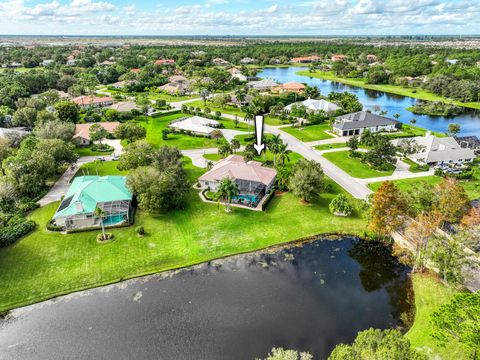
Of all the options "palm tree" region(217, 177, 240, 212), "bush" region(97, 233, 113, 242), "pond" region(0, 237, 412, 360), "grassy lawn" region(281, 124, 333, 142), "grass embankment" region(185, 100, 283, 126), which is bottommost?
"grass embankment" region(185, 100, 283, 126)

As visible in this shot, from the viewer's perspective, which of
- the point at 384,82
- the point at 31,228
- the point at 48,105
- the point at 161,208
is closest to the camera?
the point at 31,228

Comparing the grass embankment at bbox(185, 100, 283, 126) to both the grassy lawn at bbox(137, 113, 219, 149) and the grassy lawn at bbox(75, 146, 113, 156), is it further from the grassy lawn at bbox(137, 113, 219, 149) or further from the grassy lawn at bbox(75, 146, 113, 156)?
the grassy lawn at bbox(75, 146, 113, 156)

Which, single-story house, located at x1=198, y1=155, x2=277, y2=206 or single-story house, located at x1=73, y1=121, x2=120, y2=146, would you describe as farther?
single-story house, located at x1=73, y1=121, x2=120, y2=146

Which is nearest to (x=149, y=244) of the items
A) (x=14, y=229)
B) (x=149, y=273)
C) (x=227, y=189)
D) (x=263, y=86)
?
(x=149, y=273)

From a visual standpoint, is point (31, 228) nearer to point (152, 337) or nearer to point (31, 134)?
point (152, 337)

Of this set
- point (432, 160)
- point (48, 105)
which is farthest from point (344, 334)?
point (48, 105)

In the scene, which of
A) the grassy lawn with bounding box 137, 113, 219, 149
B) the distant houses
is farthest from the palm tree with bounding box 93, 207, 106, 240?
the distant houses
